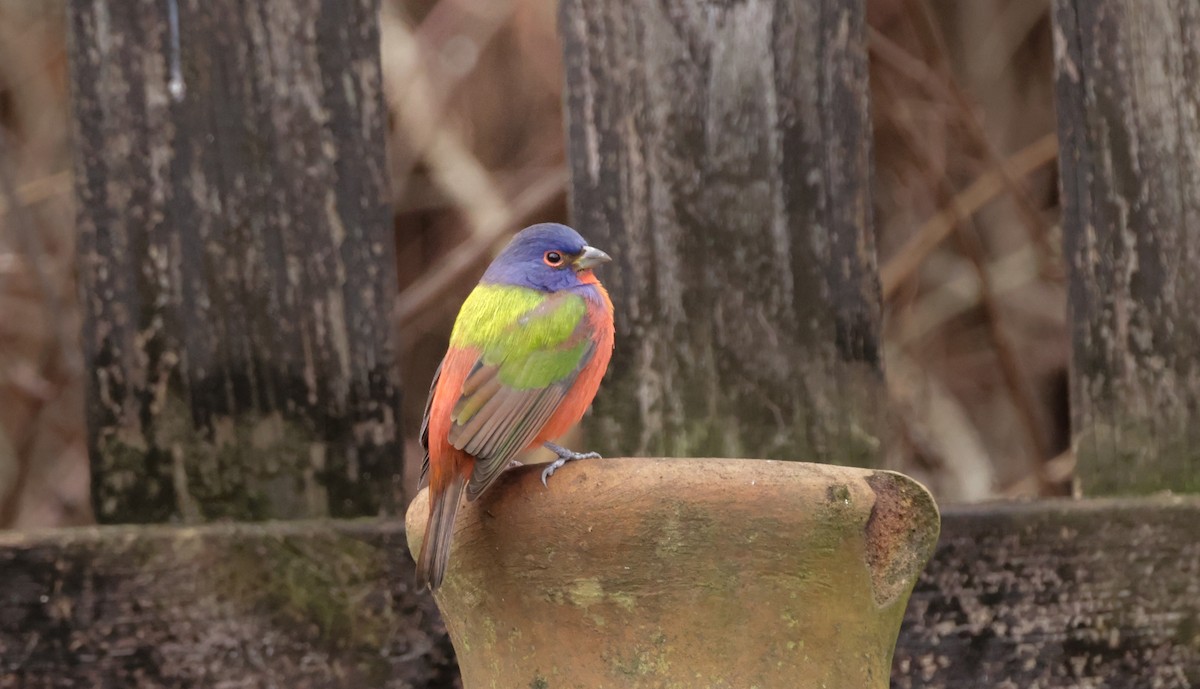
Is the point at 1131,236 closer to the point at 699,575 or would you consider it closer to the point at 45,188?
the point at 699,575

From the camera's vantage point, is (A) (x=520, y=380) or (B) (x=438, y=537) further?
(A) (x=520, y=380)

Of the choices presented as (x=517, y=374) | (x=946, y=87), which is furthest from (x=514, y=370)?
(x=946, y=87)

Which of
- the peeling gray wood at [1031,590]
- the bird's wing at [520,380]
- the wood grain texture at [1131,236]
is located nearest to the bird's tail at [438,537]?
the bird's wing at [520,380]

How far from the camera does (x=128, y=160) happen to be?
2.52 meters

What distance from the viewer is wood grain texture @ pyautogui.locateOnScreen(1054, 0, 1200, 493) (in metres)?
2.60

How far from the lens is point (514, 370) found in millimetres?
2613

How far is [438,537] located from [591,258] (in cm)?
74

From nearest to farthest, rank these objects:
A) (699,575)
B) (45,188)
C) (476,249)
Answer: (699,575), (476,249), (45,188)

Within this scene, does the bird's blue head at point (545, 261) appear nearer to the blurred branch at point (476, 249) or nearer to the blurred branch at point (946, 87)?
the blurred branch at point (476, 249)

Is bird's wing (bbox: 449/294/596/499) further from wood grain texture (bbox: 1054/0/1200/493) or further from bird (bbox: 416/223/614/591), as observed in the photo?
wood grain texture (bbox: 1054/0/1200/493)

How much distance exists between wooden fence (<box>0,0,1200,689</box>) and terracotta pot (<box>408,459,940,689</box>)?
48 cm

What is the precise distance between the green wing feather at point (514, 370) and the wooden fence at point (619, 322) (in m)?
0.11

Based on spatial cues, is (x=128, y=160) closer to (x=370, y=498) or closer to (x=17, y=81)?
(x=370, y=498)

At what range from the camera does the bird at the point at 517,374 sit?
7.63ft
